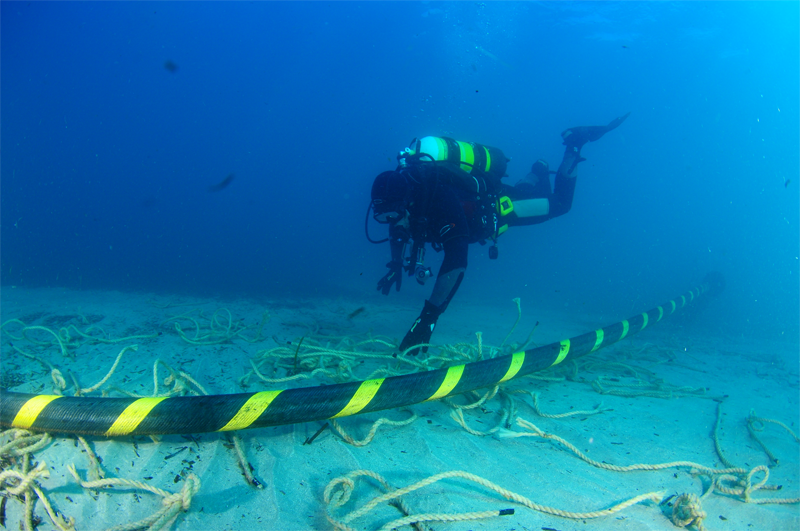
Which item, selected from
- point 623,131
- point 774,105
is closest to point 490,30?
point 774,105

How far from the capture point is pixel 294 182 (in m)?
74.9

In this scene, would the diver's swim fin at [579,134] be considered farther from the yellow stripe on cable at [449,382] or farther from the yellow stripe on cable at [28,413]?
the yellow stripe on cable at [28,413]

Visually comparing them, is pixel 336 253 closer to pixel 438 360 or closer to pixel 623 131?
pixel 438 360

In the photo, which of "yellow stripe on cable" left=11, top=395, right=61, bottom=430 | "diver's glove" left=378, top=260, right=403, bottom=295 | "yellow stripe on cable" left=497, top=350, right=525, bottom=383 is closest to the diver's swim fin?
"diver's glove" left=378, top=260, right=403, bottom=295

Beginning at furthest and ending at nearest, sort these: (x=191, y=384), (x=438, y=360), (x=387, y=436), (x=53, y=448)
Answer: (x=438, y=360), (x=191, y=384), (x=387, y=436), (x=53, y=448)

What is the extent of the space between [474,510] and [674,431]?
1.82 metres

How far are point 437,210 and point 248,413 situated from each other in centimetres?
287

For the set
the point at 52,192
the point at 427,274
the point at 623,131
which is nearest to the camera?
the point at 427,274

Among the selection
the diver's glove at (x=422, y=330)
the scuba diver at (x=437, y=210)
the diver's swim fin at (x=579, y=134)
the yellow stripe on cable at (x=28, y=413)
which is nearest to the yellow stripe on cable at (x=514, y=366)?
the scuba diver at (x=437, y=210)

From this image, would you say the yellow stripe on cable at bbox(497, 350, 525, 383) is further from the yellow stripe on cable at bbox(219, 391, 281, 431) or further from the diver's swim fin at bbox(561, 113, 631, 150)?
the diver's swim fin at bbox(561, 113, 631, 150)

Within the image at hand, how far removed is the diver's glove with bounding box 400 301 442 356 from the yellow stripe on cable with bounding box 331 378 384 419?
1533mm

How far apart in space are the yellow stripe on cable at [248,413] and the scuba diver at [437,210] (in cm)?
155

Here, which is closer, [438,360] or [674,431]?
[674,431]

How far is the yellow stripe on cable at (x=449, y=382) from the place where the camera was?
6.42ft
